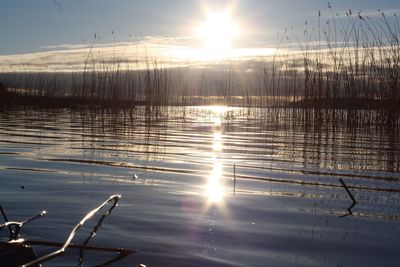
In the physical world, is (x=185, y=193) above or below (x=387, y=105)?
below

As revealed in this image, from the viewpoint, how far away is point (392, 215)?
2.73 meters

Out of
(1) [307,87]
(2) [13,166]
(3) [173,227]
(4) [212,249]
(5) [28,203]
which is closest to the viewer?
(4) [212,249]

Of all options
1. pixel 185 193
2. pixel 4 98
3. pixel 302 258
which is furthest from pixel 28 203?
pixel 4 98

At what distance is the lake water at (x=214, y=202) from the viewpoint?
1988 mm

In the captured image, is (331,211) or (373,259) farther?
(331,211)

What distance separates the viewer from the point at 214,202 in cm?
300

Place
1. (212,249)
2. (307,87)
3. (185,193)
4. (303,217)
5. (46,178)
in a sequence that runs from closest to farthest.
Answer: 1. (212,249)
2. (303,217)
3. (185,193)
4. (46,178)
5. (307,87)

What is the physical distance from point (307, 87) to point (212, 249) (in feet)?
34.0

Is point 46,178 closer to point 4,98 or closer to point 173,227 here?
point 173,227

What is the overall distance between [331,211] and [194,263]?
48.1 inches

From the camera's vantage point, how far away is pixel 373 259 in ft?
6.31

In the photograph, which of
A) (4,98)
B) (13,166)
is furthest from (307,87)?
(4,98)

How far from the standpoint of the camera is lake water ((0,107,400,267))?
6.52 feet

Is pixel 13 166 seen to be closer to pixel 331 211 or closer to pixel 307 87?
pixel 331 211
